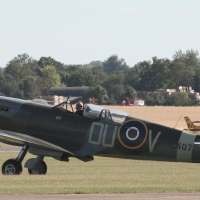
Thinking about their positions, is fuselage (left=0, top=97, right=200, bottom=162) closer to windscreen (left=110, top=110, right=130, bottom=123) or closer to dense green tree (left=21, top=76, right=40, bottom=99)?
windscreen (left=110, top=110, right=130, bottom=123)

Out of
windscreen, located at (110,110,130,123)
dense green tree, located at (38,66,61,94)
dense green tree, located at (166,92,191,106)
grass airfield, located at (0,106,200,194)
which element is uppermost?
dense green tree, located at (38,66,61,94)

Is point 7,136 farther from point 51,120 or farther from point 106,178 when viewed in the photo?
point 106,178

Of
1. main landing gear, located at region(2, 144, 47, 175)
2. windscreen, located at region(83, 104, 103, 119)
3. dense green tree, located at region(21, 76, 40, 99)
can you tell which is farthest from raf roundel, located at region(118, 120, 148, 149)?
dense green tree, located at region(21, 76, 40, 99)

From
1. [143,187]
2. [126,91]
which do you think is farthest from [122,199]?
[126,91]

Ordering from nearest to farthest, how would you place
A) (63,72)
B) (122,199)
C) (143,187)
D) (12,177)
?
(122,199) → (143,187) → (12,177) → (63,72)

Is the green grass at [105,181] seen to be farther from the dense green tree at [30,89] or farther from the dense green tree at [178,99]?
the dense green tree at [30,89]

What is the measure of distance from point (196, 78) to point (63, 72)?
129 feet

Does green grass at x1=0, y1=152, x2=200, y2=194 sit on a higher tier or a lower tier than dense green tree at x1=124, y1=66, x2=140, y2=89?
lower

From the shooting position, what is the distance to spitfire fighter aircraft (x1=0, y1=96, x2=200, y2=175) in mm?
20812

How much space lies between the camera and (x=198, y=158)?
2053cm

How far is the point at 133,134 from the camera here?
21062 millimetres

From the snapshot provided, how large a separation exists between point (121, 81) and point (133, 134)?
410 feet

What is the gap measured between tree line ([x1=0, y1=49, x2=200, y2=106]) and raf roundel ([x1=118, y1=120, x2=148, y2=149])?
4057 inches

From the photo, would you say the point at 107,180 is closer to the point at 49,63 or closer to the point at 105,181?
the point at 105,181
